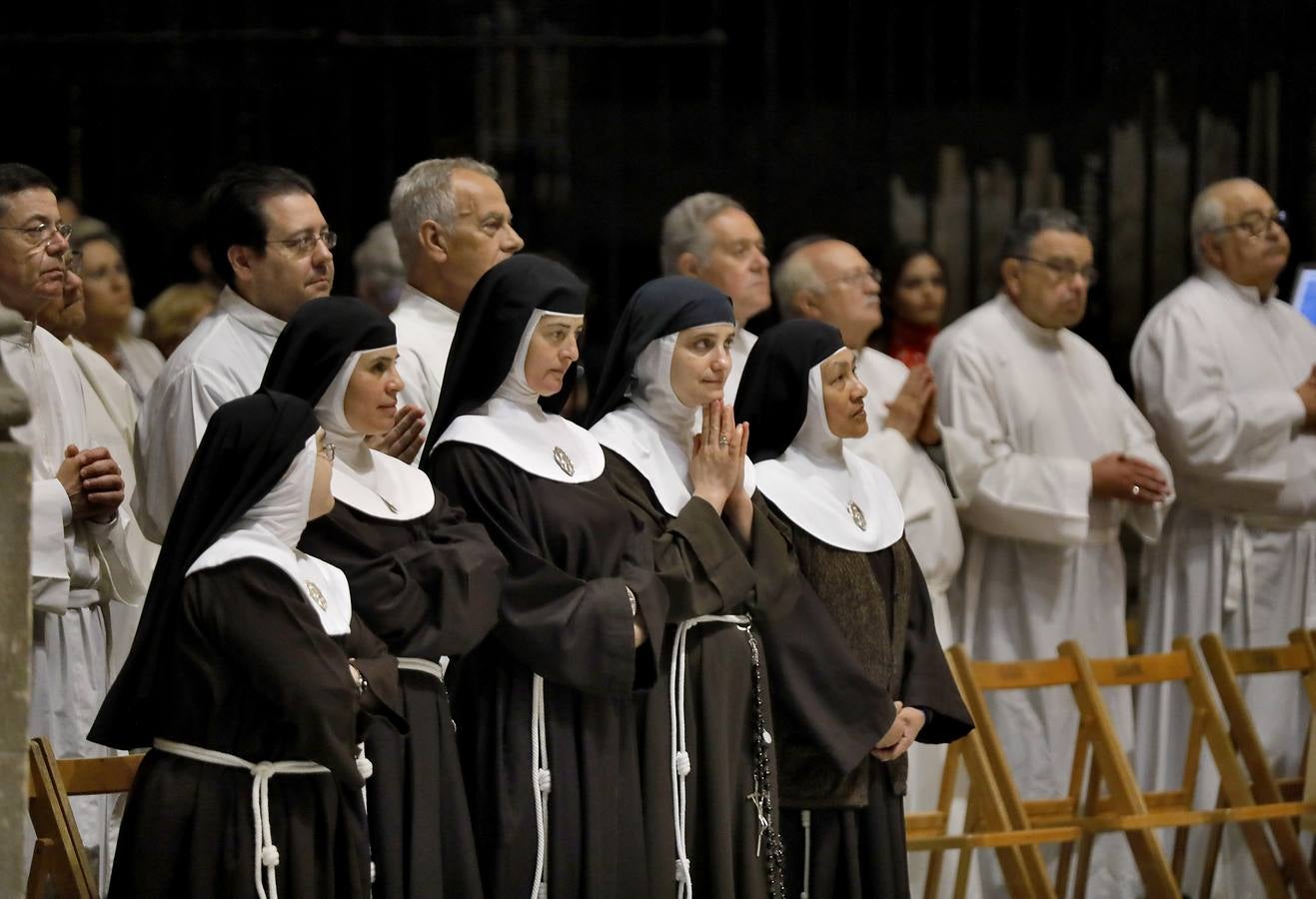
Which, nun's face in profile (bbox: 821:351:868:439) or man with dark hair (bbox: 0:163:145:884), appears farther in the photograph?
nun's face in profile (bbox: 821:351:868:439)

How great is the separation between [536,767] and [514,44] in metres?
5.04

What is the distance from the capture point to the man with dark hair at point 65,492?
591 centimetres

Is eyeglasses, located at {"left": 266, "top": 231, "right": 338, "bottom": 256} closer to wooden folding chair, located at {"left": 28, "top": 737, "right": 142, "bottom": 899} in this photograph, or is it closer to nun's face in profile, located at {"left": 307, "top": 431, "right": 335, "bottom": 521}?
nun's face in profile, located at {"left": 307, "top": 431, "right": 335, "bottom": 521}

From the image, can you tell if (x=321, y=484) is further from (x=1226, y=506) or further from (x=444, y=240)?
(x=1226, y=506)

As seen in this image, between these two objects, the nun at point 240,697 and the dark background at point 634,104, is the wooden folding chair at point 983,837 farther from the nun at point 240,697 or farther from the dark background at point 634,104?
the dark background at point 634,104

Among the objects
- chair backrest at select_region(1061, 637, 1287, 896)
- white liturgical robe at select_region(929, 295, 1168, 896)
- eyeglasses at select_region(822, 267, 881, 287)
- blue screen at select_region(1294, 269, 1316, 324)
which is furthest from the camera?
blue screen at select_region(1294, 269, 1316, 324)

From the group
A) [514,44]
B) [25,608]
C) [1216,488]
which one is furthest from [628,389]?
[514,44]

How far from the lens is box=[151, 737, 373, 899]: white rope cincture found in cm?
463

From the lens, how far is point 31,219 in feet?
20.1

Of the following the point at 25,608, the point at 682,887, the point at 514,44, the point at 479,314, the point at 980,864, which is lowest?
the point at 980,864

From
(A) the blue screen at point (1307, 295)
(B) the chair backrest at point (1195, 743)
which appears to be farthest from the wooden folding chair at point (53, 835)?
(A) the blue screen at point (1307, 295)

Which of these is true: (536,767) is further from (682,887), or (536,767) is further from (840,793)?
(840,793)

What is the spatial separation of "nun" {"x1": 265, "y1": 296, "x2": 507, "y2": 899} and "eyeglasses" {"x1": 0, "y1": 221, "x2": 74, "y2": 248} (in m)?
1.30

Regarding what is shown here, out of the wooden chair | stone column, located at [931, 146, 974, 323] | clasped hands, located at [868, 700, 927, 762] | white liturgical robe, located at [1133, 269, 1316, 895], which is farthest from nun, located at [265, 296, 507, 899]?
stone column, located at [931, 146, 974, 323]
